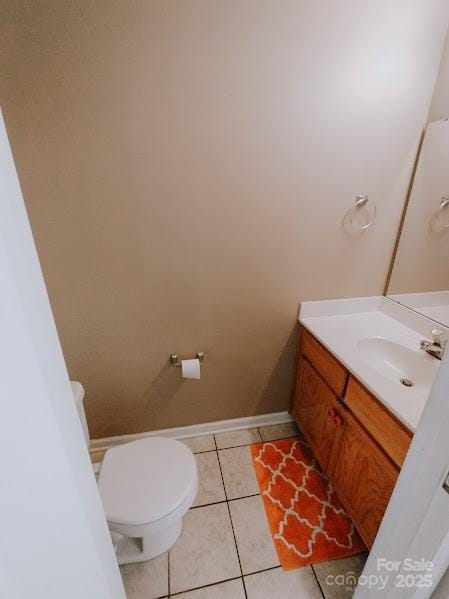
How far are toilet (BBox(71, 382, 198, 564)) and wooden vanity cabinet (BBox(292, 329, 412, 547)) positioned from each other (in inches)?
25.7

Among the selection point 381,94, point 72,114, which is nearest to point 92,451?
point 72,114

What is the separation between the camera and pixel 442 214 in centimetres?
125

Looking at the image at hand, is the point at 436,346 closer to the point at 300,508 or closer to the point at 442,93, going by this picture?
the point at 300,508

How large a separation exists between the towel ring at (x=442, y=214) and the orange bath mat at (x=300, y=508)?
4.65 feet

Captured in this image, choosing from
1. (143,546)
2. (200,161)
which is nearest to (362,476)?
(143,546)

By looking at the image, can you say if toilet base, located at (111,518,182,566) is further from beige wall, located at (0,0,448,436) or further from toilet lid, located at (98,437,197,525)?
beige wall, located at (0,0,448,436)

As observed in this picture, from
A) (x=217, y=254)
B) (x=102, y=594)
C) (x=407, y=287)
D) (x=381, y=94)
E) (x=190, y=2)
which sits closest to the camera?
(x=102, y=594)

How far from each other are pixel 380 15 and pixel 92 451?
2.52 metres

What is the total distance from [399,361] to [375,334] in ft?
0.53

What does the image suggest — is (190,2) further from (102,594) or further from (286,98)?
(102,594)

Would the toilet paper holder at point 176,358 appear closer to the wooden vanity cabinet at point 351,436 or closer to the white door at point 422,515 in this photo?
the wooden vanity cabinet at point 351,436

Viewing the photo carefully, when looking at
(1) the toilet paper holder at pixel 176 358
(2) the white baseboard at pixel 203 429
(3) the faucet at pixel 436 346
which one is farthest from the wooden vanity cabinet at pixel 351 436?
(1) the toilet paper holder at pixel 176 358

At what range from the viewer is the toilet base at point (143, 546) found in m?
1.13

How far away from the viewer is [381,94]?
1166 mm
